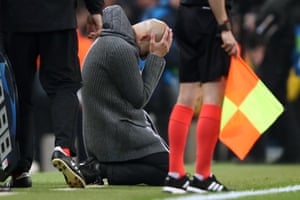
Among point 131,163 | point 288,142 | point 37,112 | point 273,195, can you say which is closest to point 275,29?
point 288,142

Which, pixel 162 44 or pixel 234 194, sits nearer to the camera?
pixel 234 194

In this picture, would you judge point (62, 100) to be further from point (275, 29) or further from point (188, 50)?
point (275, 29)

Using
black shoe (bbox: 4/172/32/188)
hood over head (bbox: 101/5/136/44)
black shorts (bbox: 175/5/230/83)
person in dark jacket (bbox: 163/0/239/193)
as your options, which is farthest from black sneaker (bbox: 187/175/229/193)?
black shoe (bbox: 4/172/32/188)

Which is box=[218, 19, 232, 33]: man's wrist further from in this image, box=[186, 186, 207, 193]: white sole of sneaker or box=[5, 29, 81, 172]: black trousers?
box=[5, 29, 81, 172]: black trousers

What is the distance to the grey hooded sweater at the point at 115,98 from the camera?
7562mm

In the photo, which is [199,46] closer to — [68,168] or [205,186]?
[205,186]

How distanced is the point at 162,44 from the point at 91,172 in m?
0.99

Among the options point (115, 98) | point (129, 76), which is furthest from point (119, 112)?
point (129, 76)

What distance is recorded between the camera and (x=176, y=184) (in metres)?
6.84

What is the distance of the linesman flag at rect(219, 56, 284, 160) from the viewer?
691 centimetres

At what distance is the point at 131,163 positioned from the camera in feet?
25.4

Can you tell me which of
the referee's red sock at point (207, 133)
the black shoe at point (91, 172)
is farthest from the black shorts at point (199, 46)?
the black shoe at point (91, 172)

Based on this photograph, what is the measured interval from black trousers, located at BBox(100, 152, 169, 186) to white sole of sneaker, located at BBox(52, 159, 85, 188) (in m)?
0.49

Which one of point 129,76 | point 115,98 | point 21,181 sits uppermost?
point 129,76
